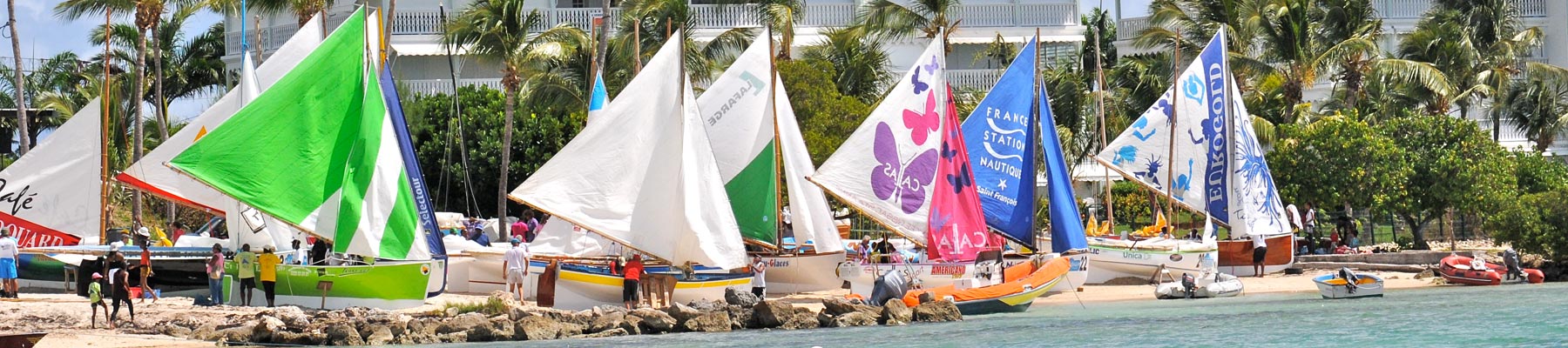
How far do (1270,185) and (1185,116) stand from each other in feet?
8.25

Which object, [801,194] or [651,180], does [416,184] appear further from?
[801,194]

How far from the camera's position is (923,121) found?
41.5 metres

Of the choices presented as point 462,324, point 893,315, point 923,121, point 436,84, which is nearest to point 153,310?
point 462,324

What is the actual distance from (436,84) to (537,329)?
2453 centimetres

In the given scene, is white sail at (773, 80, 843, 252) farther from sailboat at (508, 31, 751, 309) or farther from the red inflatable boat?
the red inflatable boat

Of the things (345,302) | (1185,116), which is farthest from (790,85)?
(345,302)

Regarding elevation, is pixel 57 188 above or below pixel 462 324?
above

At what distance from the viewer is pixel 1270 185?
45562 mm

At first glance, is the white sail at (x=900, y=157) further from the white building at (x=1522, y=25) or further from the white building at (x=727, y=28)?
the white building at (x=1522, y=25)

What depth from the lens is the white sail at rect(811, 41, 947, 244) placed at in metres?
40.2

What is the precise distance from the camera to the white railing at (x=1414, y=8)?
62656 mm

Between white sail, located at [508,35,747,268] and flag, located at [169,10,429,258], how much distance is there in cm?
225

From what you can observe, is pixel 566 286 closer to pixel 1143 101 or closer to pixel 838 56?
pixel 838 56

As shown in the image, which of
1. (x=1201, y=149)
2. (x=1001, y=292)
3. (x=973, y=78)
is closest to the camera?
(x=1001, y=292)
